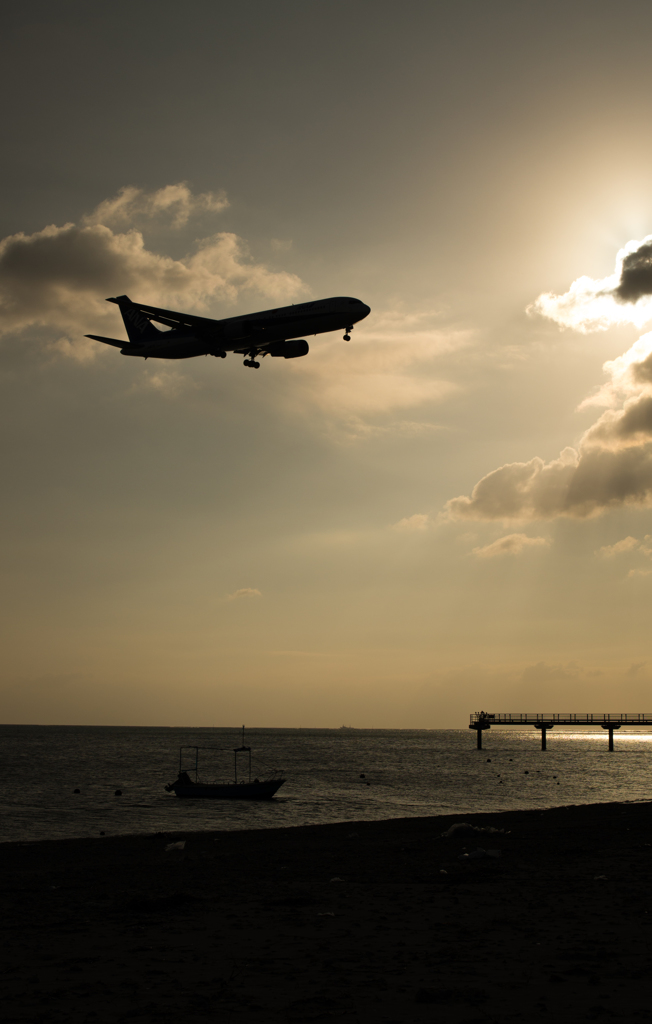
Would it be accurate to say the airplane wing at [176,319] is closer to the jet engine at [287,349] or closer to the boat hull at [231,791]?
the jet engine at [287,349]

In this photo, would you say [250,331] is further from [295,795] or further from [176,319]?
[295,795]

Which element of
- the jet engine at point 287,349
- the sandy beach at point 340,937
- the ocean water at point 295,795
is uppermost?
the jet engine at point 287,349

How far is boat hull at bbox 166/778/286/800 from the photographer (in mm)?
59875

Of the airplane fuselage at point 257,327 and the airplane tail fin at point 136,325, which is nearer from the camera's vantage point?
the airplane fuselage at point 257,327

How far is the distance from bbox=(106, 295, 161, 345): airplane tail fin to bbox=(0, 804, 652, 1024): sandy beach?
142ft

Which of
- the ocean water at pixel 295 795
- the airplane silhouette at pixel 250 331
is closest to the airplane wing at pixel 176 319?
the airplane silhouette at pixel 250 331

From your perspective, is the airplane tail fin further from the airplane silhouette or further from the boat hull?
the boat hull

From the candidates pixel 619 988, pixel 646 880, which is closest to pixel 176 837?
pixel 646 880

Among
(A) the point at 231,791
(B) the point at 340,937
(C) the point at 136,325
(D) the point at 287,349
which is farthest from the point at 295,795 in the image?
(B) the point at 340,937

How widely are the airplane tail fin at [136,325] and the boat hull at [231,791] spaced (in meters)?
34.7

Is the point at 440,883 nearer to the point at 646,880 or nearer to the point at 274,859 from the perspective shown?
the point at 646,880

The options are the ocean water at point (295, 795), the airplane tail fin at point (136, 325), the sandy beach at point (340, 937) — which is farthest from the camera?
the airplane tail fin at point (136, 325)

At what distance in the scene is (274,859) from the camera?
23.5 metres

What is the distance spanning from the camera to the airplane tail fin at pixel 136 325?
5891 centimetres
